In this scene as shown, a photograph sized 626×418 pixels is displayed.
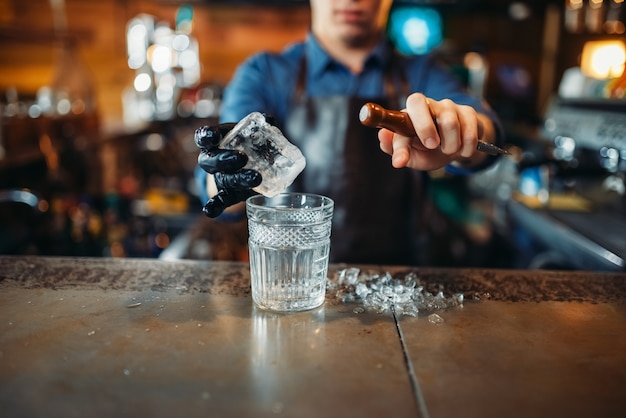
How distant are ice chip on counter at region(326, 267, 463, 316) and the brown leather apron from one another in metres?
0.73

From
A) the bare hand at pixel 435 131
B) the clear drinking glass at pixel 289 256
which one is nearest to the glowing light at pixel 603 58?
the bare hand at pixel 435 131

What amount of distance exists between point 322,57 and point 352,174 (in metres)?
0.42

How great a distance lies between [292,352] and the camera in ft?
2.88

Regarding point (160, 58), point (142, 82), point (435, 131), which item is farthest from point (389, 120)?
point (160, 58)

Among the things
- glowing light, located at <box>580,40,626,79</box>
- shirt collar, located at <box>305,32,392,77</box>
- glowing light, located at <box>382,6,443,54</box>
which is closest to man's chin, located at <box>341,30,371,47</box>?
shirt collar, located at <box>305,32,392,77</box>

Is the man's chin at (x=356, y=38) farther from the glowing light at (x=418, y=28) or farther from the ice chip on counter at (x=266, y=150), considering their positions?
the glowing light at (x=418, y=28)

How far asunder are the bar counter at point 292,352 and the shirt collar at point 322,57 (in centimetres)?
103

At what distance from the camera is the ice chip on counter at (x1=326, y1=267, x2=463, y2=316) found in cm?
107

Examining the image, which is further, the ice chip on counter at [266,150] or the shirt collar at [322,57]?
the shirt collar at [322,57]

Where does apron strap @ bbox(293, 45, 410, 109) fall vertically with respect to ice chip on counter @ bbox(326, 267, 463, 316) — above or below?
above

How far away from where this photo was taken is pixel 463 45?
6766 mm

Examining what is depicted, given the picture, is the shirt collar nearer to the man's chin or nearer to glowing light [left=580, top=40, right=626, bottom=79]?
the man's chin

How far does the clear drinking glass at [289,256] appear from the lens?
1030 millimetres

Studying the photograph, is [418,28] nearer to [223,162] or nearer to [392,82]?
[392,82]
